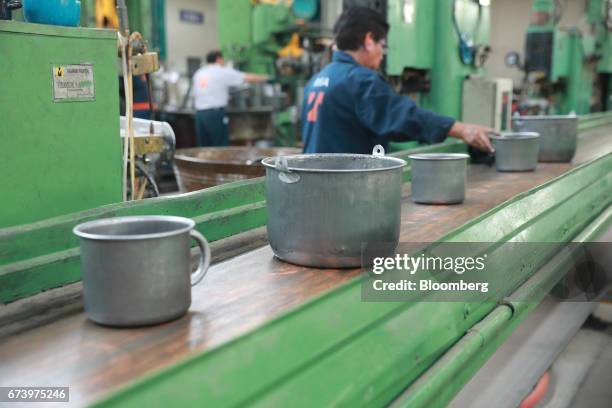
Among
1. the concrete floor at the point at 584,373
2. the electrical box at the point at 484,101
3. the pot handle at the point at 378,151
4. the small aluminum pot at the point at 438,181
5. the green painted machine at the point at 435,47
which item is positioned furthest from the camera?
the electrical box at the point at 484,101

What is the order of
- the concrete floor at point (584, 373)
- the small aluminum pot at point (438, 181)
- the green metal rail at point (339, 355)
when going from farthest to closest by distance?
the concrete floor at point (584, 373), the small aluminum pot at point (438, 181), the green metal rail at point (339, 355)

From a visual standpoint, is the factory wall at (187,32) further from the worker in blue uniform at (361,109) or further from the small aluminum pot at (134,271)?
the small aluminum pot at (134,271)

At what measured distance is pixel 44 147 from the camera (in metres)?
1.28

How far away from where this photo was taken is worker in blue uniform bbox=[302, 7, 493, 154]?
5.76 ft

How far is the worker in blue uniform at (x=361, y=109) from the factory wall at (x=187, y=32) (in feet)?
26.2

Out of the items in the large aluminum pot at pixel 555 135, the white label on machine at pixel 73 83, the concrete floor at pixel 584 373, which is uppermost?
the white label on machine at pixel 73 83

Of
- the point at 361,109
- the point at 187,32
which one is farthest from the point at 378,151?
the point at 187,32

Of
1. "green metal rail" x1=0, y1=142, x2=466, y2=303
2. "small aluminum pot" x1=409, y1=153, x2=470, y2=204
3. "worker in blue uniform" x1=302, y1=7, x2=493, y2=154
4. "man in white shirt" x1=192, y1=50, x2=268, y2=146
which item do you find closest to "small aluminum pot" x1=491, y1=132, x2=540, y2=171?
"worker in blue uniform" x1=302, y1=7, x2=493, y2=154

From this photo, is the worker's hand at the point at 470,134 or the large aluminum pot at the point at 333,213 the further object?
the worker's hand at the point at 470,134

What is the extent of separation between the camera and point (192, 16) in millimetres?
10266

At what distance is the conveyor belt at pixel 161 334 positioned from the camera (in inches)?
24.5

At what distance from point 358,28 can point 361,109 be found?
41 cm

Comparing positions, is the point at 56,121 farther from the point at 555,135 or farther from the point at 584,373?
the point at 584,373

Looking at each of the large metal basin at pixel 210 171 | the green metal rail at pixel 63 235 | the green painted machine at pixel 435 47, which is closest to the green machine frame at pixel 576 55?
the green painted machine at pixel 435 47
